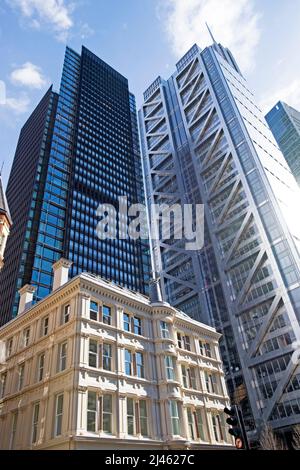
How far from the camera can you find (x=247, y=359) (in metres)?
63.0

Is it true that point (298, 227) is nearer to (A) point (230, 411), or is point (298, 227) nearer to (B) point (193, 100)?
(B) point (193, 100)

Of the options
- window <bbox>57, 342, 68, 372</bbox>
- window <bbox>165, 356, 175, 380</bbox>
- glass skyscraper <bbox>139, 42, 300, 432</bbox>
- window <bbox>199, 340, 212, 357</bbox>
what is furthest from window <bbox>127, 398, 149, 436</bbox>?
glass skyscraper <bbox>139, 42, 300, 432</bbox>

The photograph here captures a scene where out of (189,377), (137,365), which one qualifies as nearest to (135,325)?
(137,365)

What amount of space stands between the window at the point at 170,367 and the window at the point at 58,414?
9068 millimetres

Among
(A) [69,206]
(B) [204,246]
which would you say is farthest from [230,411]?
(A) [69,206]

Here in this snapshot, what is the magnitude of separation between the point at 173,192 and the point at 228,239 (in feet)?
92.8

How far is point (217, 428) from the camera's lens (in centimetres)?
3203

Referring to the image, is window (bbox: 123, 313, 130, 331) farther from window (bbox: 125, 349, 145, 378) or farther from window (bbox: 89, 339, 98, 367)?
window (bbox: 89, 339, 98, 367)

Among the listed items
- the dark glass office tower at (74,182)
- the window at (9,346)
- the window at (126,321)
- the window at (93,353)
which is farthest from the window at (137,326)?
the dark glass office tower at (74,182)

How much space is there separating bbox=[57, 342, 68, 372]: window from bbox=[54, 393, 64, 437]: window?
1866 mm

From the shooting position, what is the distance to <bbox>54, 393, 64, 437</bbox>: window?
2304cm

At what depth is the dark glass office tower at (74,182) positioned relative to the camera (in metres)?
84.2

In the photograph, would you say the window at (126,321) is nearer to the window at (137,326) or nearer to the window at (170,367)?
the window at (137,326)

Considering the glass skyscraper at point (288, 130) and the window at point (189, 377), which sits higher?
the glass skyscraper at point (288, 130)
